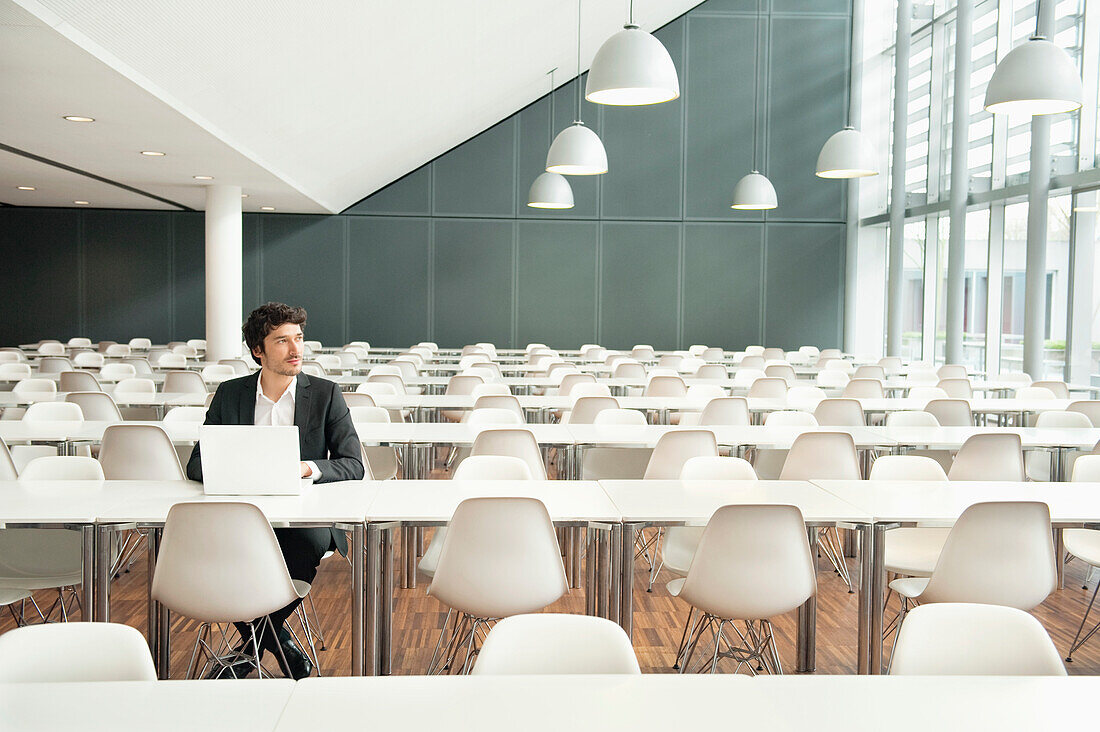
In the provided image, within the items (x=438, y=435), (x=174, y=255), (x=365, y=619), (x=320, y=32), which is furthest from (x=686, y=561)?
(x=174, y=255)

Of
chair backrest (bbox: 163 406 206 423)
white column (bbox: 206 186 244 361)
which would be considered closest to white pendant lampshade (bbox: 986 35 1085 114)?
chair backrest (bbox: 163 406 206 423)

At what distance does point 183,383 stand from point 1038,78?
6.43 metres

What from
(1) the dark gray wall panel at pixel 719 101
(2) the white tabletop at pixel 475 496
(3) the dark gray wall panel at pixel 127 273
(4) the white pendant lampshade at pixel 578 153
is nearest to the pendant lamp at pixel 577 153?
(4) the white pendant lampshade at pixel 578 153

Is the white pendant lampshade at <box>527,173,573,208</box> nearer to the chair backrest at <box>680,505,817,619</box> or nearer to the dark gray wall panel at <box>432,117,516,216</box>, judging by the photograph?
the dark gray wall panel at <box>432,117,516,216</box>

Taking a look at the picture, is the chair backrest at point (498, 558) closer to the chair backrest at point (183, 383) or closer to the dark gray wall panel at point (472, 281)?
the chair backrest at point (183, 383)

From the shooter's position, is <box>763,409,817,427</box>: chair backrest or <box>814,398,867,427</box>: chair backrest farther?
<box>814,398,867,427</box>: chair backrest

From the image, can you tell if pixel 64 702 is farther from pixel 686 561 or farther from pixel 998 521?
pixel 998 521

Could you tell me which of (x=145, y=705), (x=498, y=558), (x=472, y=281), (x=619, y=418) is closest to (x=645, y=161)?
(x=472, y=281)

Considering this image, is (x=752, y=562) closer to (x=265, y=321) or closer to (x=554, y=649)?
(x=554, y=649)

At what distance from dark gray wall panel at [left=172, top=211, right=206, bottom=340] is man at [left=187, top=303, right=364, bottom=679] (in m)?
12.1

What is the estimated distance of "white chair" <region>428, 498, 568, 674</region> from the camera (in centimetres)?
305

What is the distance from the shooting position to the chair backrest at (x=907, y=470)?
13.8 ft

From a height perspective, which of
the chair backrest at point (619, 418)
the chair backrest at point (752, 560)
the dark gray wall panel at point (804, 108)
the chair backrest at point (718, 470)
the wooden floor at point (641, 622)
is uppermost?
the dark gray wall panel at point (804, 108)

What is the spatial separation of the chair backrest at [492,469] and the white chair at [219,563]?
42.7 inches
